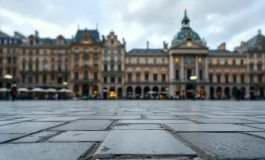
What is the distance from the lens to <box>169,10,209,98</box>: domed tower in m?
51.8

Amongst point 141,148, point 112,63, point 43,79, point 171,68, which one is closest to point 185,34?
point 171,68

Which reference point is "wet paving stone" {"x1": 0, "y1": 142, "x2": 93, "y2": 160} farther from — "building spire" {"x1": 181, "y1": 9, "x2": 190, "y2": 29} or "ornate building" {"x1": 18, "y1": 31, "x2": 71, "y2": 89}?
"building spire" {"x1": 181, "y1": 9, "x2": 190, "y2": 29}

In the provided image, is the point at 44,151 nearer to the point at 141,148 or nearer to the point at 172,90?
the point at 141,148

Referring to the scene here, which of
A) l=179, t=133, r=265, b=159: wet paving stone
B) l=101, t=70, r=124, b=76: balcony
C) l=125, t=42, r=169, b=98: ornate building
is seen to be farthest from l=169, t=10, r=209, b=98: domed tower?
l=179, t=133, r=265, b=159: wet paving stone

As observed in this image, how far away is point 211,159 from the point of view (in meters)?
1.43

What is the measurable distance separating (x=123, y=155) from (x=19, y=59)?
58066 mm

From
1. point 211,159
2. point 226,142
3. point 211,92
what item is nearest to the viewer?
point 211,159

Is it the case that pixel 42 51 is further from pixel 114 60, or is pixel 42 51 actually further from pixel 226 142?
pixel 226 142

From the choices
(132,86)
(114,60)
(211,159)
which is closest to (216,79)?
(132,86)

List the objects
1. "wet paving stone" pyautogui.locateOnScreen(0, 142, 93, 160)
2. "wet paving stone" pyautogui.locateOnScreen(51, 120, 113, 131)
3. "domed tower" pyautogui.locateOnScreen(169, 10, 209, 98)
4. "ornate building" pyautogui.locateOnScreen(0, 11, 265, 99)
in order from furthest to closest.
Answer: "domed tower" pyautogui.locateOnScreen(169, 10, 209, 98) → "ornate building" pyautogui.locateOnScreen(0, 11, 265, 99) → "wet paving stone" pyautogui.locateOnScreen(51, 120, 113, 131) → "wet paving stone" pyautogui.locateOnScreen(0, 142, 93, 160)

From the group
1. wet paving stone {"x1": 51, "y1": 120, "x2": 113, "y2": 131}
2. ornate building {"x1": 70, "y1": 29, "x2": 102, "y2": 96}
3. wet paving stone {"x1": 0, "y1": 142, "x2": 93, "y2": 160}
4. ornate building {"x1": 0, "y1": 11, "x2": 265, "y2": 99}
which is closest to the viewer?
wet paving stone {"x1": 0, "y1": 142, "x2": 93, "y2": 160}

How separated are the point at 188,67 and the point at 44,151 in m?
53.7

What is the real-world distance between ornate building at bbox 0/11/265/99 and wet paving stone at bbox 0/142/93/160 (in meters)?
48.1

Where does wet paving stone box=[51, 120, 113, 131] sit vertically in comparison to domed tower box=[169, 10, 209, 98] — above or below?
below
